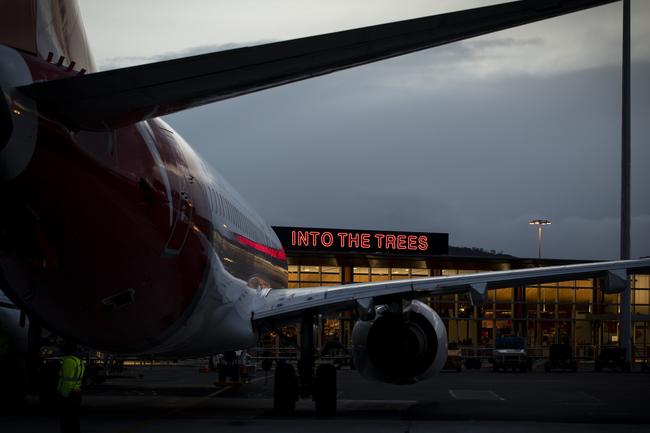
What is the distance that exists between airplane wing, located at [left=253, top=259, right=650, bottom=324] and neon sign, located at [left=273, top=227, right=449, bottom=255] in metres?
36.1

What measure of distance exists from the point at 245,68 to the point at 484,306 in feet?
157

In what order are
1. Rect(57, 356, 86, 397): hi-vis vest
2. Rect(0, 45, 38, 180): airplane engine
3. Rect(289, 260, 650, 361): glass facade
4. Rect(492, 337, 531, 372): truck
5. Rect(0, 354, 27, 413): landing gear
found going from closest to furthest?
Rect(0, 45, 38, 180): airplane engine → Rect(57, 356, 86, 397): hi-vis vest → Rect(0, 354, 27, 413): landing gear → Rect(492, 337, 531, 372): truck → Rect(289, 260, 650, 361): glass facade

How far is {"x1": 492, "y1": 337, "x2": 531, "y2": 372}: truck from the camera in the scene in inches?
1678

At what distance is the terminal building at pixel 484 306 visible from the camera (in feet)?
178

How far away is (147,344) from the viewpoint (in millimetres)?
12891

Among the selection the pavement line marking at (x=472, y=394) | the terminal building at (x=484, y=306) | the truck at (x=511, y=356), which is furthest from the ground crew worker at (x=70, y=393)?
the terminal building at (x=484, y=306)

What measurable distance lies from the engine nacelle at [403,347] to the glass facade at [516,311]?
1538 inches

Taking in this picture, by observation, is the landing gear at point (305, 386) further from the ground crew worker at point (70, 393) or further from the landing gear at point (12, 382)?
the ground crew worker at point (70, 393)

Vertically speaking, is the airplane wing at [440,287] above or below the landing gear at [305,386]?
above

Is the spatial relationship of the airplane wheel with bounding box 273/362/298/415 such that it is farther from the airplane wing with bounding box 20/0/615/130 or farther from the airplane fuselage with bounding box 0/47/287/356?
the airplane wing with bounding box 20/0/615/130

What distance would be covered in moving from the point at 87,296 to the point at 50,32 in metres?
3.06

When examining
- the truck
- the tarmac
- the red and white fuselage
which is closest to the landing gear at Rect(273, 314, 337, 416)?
the tarmac

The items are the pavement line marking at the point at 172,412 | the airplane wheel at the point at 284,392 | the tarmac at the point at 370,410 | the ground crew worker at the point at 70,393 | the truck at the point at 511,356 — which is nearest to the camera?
the ground crew worker at the point at 70,393

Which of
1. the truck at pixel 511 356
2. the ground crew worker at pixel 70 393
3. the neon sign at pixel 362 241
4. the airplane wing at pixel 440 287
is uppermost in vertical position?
the neon sign at pixel 362 241
